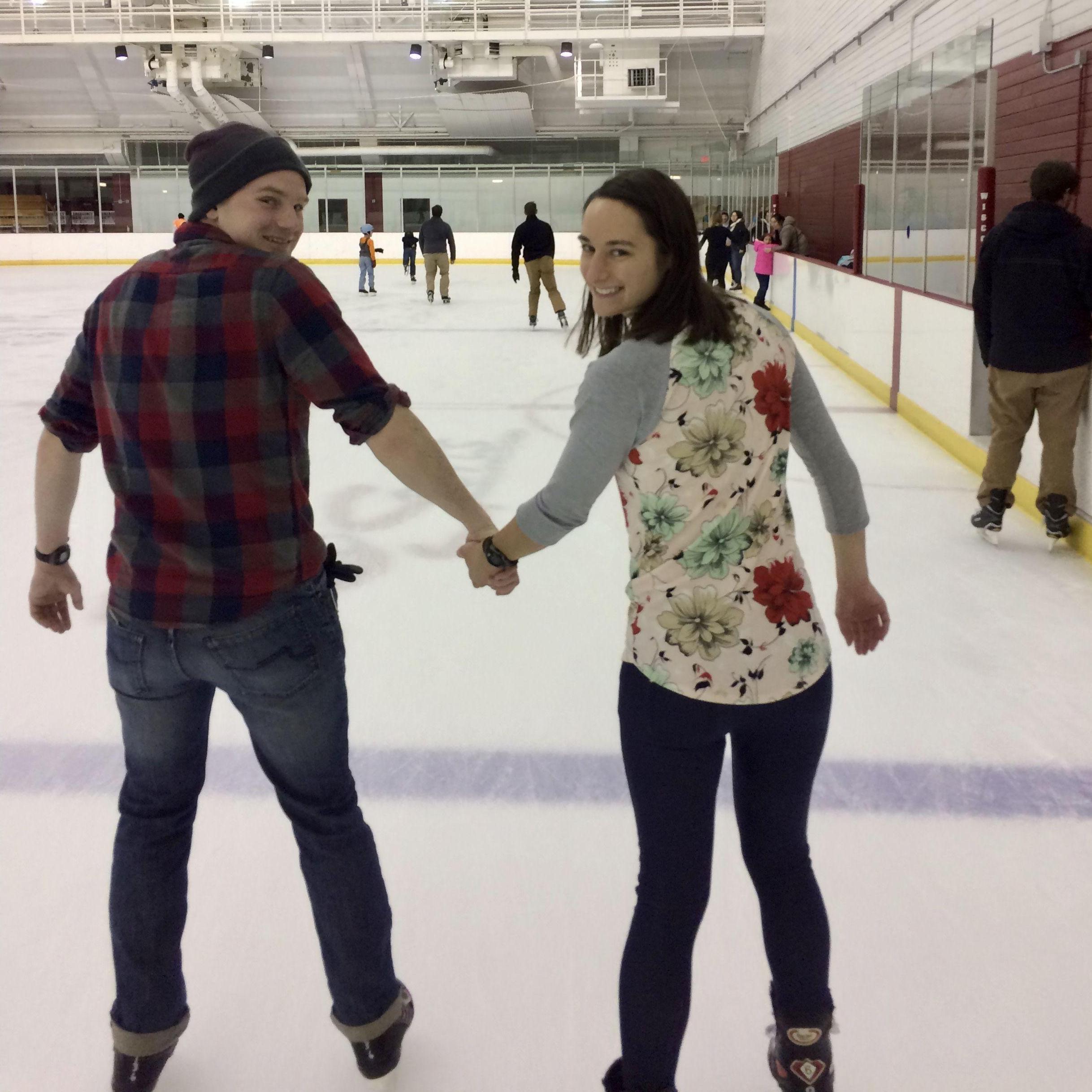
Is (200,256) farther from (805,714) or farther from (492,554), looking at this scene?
(805,714)

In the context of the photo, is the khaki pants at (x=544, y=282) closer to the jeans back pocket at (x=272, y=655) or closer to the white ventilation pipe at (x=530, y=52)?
the jeans back pocket at (x=272, y=655)

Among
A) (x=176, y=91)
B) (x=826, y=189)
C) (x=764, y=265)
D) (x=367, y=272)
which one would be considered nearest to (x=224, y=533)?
(x=764, y=265)

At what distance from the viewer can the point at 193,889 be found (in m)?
2.29

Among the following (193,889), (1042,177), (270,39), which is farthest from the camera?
(270,39)

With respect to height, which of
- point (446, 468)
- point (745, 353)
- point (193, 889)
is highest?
point (745, 353)

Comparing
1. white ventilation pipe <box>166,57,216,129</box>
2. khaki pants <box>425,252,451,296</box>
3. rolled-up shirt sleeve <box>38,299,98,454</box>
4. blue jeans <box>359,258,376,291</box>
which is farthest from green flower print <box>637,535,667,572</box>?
white ventilation pipe <box>166,57,216,129</box>

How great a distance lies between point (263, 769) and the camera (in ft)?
5.47

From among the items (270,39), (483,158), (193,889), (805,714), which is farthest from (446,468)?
(483,158)

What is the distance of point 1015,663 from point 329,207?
23928 mm

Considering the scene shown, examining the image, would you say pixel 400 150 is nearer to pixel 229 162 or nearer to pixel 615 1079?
pixel 229 162

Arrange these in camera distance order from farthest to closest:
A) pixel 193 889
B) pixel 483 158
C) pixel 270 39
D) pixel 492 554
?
1. pixel 483 158
2. pixel 270 39
3. pixel 193 889
4. pixel 492 554

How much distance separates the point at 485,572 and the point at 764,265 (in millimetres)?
13753

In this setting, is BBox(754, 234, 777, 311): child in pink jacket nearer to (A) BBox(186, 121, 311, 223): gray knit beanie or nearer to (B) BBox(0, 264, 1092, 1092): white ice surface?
(B) BBox(0, 264, 1092, 1092): white ice surface

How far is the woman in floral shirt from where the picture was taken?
136cm
